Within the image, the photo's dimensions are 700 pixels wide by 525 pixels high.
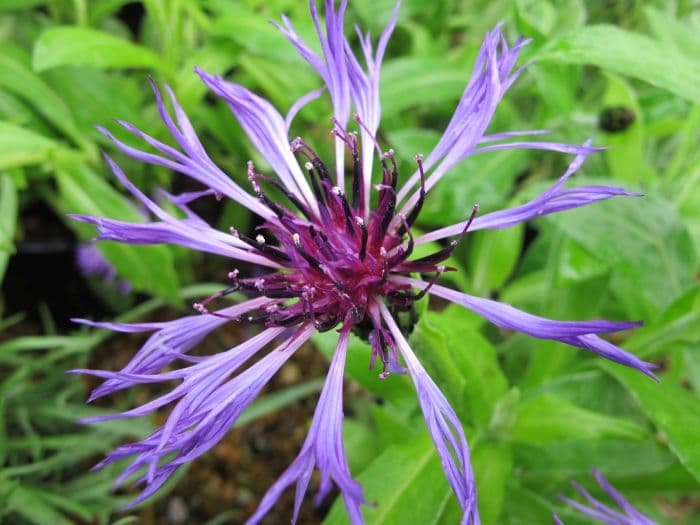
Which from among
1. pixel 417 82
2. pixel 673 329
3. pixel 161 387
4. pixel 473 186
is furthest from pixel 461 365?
pixel 161 387

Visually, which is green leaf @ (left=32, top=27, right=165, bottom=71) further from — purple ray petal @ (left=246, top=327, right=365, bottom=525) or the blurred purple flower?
purple ray petal @ (left=246, top=327, right=365, bottom=525)

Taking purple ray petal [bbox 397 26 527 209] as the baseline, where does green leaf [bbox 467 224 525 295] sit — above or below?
below

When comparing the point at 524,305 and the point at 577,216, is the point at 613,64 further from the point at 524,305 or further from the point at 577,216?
the point at 524,305

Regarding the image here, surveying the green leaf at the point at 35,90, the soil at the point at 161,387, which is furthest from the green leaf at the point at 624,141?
the green leaf at the point at 35,90

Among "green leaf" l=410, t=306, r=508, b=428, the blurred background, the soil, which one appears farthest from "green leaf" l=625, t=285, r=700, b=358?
the soil

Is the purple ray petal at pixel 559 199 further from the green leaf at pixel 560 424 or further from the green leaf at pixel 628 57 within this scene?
the green leaf at pixel 560 424

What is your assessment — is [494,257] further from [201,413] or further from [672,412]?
[201,413]
